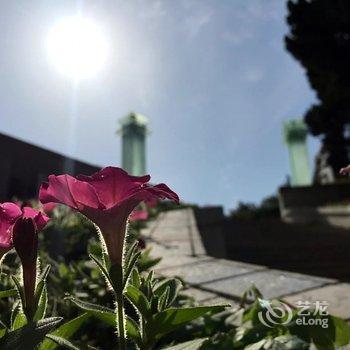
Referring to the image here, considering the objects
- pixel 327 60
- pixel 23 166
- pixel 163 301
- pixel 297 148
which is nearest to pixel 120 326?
pixel 163 301

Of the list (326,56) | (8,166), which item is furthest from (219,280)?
(326,56)

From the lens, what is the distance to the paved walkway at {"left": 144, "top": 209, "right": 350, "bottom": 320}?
217 centimetres

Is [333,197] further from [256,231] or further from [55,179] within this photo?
[55,179]

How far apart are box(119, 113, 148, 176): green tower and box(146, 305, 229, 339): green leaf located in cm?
1602

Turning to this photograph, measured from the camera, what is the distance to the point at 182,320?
84 cm

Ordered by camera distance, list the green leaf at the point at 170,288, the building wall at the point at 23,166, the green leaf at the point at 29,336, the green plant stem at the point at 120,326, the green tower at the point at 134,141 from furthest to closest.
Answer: the green tower at the point at 134,141 < the building wall at the point at 23,166 < the green leaf at the point at 170,288 < the green plant stem at the point at 120,326 < the green leaf at the point at 29,336

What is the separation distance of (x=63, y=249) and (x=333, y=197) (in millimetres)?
11772

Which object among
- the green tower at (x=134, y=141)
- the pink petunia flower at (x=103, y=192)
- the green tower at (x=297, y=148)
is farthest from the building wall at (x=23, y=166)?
the green tower at (x=297, y=148)

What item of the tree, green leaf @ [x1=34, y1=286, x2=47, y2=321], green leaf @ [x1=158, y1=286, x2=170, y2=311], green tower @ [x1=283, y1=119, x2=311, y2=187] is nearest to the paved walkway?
green leaf @ [x1=158, y1=286, x2=170, y2=311]

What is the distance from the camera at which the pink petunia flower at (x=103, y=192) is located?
731 mm

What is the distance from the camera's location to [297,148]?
22.2 meters

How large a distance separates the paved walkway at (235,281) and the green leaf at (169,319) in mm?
854

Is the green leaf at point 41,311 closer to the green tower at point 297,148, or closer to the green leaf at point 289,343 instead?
the green leaf at point 289,343

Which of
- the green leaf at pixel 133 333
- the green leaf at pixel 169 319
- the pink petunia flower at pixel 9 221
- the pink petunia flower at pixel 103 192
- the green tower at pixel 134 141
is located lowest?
the green leaf at pixel 133 333
